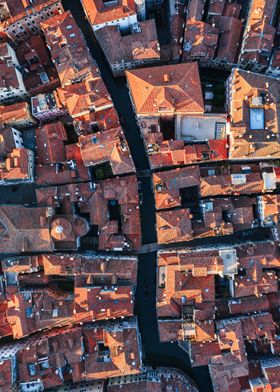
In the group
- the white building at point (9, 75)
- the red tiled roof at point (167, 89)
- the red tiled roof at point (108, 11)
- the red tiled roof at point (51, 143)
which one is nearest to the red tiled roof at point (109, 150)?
the red tiled roof at point (51, 143)

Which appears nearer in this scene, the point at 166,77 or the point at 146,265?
the point at 166,77

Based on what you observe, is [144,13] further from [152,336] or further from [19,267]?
[152,336]

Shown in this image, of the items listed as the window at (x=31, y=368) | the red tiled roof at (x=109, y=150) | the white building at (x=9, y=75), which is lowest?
the window at (x=31, y=368)

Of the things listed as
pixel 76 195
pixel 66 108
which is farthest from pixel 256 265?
pixel 66 108

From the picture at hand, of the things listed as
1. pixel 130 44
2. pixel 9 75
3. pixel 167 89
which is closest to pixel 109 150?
pixel 167 89

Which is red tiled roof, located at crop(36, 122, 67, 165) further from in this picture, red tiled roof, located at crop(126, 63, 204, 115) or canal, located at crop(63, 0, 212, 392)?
red tiled roof, located at crop(126, 63, 204, 115)

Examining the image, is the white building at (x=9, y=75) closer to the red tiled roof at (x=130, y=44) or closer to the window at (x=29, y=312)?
the red tiled roof at (x=130, y=44)

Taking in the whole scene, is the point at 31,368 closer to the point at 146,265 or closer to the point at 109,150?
the point at 146,265

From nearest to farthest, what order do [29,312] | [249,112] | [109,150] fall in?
[249,112] < [29,312] < [109,150]

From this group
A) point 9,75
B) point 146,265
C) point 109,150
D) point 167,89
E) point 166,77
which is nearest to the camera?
point 166,77
